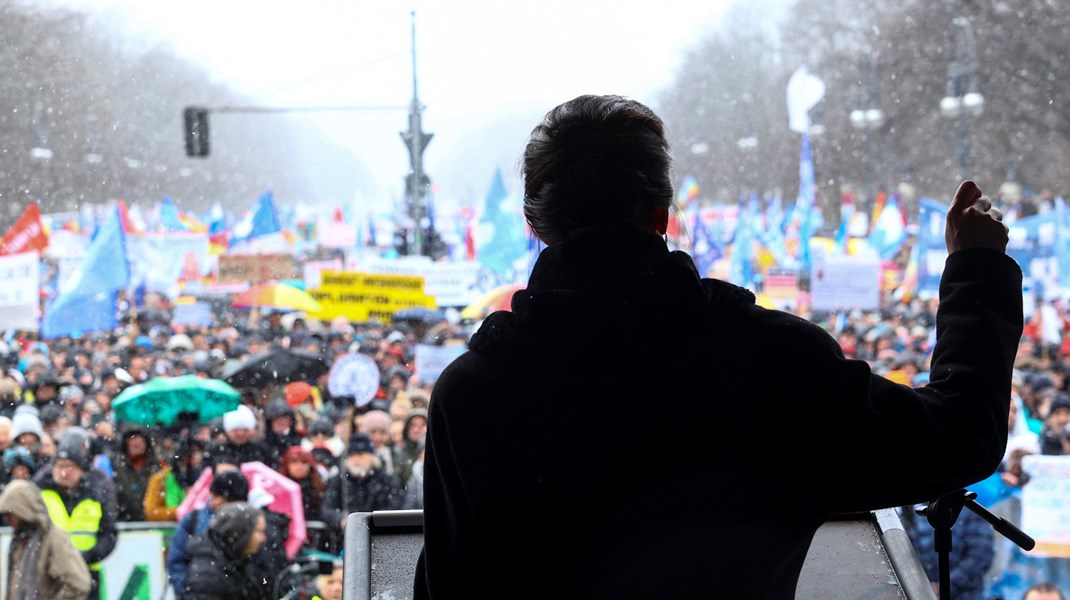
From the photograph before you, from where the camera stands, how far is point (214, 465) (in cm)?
622

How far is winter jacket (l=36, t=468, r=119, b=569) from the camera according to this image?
566cm

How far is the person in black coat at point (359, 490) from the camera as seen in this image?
19.8ft

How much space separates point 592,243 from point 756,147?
33841 millimetres

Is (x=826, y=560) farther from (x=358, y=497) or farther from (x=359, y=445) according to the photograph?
(x=359, y=445)

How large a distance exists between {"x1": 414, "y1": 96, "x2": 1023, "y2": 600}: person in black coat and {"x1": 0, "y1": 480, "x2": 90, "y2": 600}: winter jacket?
474 centimetres

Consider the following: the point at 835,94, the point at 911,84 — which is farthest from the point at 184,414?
the point at 835,94

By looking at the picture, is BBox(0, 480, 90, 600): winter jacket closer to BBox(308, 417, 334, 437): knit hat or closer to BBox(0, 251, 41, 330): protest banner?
BBox(308, 417, 334, 437): knit hat

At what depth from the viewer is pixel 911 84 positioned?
79.5 feet

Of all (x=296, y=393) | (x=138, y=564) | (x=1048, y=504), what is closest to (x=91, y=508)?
(x=138, y=564)

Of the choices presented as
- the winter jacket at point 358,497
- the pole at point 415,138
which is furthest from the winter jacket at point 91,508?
the pole at point 415,138

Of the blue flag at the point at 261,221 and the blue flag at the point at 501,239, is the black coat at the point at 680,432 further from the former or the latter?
the blue flag at the point at 261,221

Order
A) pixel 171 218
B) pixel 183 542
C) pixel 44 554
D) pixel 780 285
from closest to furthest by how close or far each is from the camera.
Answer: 1. pixel 183 542
2. pixel 44 554
3. pixel 780 285
4. pixel 171 218

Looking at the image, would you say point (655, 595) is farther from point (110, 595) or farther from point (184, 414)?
point (184, 414)

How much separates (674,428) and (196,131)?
41.7 feet
